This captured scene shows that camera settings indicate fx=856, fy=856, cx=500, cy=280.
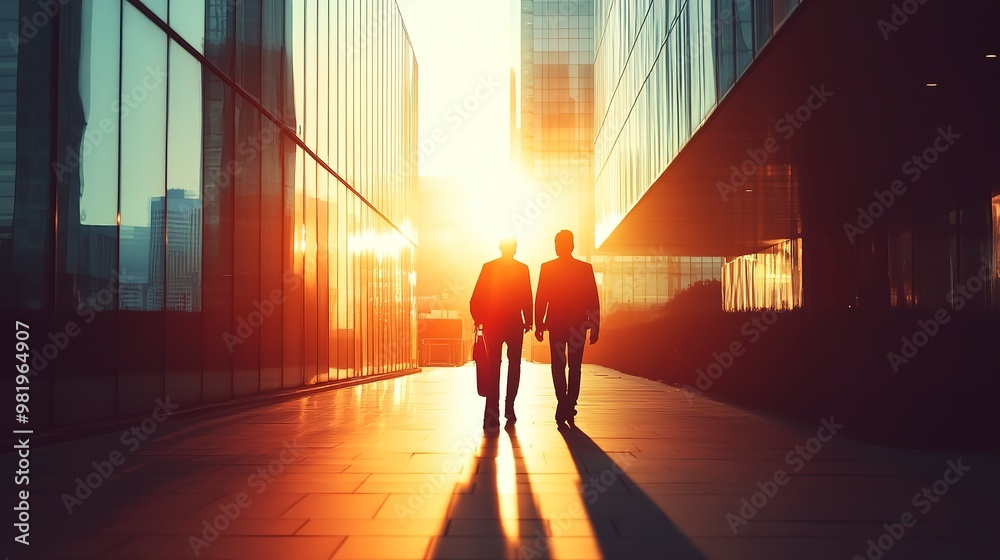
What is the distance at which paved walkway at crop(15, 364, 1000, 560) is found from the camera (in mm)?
3992

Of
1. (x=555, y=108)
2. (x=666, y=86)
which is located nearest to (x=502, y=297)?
(x=666, y=86)

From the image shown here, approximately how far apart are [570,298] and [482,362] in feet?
3.66

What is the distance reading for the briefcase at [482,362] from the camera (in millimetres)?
8727

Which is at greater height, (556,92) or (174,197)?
(556,92)

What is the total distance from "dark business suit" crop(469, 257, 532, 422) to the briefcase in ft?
0.14

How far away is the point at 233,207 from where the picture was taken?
13.5 meters

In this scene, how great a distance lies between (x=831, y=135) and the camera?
16.6m

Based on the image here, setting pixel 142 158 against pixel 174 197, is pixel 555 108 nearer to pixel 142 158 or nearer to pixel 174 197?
pixel 174 197

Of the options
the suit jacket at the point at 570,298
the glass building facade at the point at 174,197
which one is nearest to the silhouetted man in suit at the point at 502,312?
the suit jacket at the point at 570,298

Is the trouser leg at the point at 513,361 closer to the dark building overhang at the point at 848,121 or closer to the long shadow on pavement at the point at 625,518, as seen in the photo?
the long shadow on pavement at the point at 625,518

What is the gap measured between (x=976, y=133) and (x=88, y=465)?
15.9 metres

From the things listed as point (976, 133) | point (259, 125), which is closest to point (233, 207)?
point (259, 125)

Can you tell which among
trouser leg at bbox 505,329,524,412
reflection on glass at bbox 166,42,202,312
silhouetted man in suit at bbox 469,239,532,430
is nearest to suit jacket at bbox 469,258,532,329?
silhouetted man in suit at bbox 469,239,532,430

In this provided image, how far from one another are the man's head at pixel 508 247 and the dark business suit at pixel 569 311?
1.32 feet
